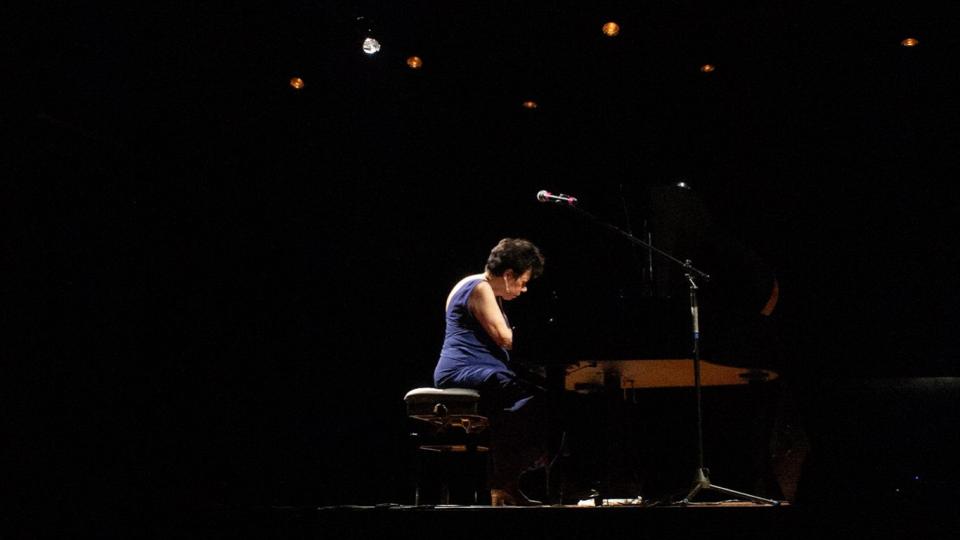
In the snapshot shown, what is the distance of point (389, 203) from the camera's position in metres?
5.57

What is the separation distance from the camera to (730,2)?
15.2ft

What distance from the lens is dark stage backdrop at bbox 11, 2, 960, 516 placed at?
4.51 metres

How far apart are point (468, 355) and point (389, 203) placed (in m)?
2.01

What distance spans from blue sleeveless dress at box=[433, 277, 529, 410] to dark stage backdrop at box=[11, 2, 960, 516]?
0.87 metres

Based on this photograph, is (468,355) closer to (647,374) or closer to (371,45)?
(647,374)

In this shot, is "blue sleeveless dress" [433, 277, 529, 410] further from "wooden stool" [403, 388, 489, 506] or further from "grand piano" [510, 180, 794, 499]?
"grand piano" [510, 180, 794, 499]

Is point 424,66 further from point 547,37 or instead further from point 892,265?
point 892,265

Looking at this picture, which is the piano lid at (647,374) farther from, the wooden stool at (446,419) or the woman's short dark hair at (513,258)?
the woman's short dark hair at (513,258)

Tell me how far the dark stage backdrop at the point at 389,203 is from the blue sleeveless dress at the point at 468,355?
2.85 feet

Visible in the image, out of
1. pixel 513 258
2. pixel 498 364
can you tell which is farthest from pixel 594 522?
pixel 513 258

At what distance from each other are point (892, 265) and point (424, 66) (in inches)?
128

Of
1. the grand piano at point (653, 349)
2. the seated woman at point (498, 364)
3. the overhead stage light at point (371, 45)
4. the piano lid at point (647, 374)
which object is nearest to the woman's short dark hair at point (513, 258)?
the seated woman at point (498, 364)

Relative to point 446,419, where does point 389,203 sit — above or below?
above

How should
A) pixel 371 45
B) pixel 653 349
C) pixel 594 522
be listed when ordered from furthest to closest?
pixel 371 45, pixel 653 349, pixel 594 522
